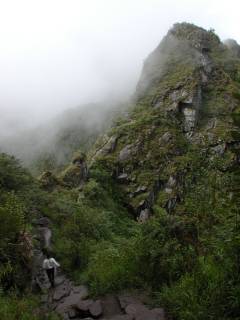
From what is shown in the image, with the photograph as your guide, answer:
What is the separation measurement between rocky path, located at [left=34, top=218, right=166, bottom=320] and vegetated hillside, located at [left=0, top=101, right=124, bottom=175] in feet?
144

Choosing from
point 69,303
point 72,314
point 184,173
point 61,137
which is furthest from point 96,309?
point 61,137

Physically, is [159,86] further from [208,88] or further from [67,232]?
[67,232]

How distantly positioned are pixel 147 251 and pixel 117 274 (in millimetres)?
1283

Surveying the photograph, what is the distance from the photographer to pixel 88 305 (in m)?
12.4

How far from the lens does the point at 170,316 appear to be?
11039mm

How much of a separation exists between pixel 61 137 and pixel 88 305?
56401mm

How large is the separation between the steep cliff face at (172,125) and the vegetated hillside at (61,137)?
28.5 feet

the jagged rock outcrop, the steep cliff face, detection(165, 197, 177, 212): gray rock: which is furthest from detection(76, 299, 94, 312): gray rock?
detection(165, 197, 177, 212): gray rock

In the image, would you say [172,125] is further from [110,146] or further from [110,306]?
[110,306]

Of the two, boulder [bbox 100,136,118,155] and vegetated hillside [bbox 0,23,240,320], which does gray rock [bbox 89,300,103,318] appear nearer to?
vegetated hillside [bbox 0,23,240,320]

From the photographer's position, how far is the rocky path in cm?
1160

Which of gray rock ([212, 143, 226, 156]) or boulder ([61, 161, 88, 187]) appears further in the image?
gray rock ([212, 143, 226, 156])

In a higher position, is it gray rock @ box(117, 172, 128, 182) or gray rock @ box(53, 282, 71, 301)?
gray rock @ box(117, 172, 128, 182)

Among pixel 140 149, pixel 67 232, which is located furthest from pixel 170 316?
pixel 140 149
